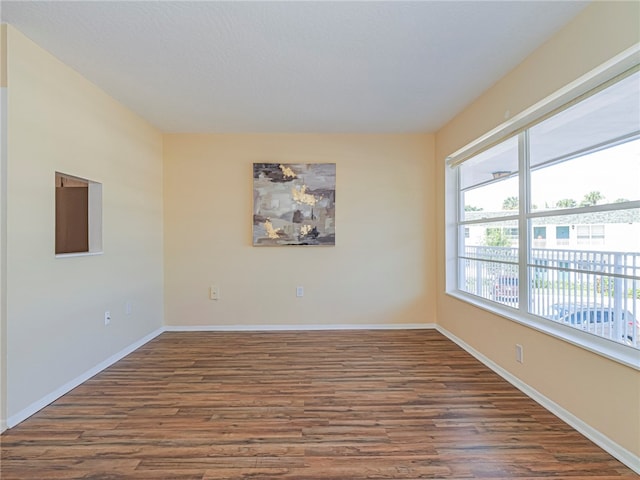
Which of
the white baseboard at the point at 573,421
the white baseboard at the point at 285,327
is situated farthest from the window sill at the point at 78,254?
the white baseboard at the point at 573,421

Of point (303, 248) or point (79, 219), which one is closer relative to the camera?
point (79, 219)

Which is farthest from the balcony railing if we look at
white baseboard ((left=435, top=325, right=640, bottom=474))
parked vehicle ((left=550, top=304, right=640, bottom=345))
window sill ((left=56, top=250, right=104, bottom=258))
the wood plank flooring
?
window sill ((left=56, top=250, right=104, bottom=258))

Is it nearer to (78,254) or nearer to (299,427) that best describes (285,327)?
(299,427)

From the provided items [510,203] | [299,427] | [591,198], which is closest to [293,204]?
[510,203]

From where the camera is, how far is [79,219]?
3.02 metres

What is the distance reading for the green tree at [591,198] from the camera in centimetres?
196

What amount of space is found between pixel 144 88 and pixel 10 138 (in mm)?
1166

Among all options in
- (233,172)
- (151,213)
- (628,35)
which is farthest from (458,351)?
(151,213)

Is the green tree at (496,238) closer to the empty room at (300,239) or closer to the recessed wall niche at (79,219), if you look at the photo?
the empty room at (300,239)

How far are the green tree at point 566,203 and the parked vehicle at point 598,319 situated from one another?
655 mm

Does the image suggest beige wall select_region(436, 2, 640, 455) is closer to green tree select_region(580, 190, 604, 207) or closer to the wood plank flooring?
the wood plank flooring

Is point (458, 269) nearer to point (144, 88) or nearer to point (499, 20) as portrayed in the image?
point (499, 20)

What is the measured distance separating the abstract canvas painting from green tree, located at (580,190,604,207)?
255 cm

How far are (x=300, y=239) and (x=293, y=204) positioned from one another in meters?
0.45
